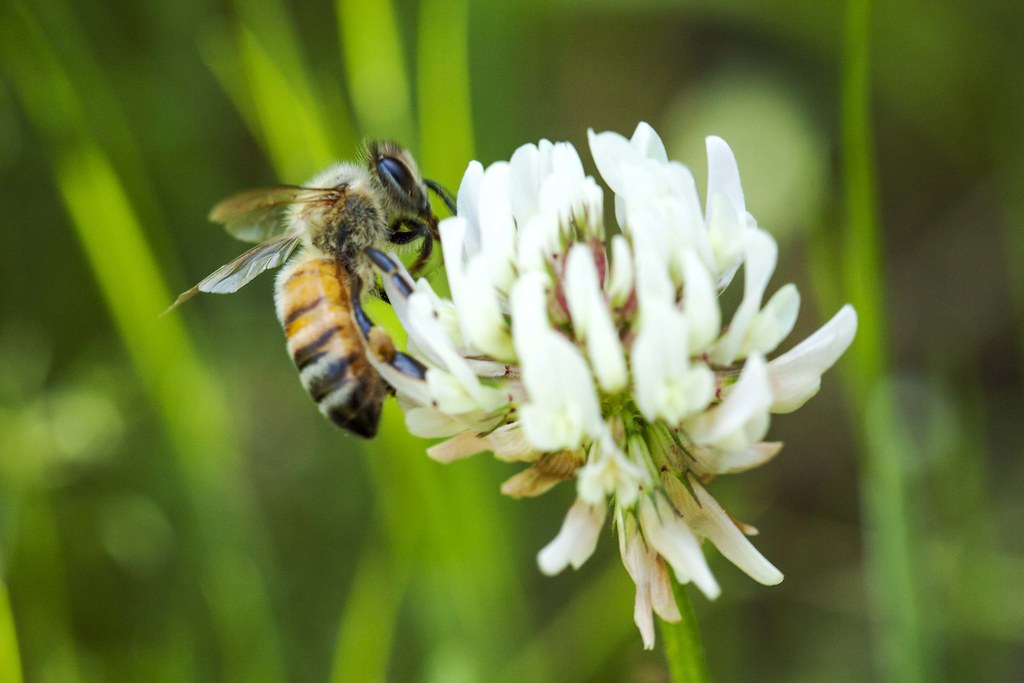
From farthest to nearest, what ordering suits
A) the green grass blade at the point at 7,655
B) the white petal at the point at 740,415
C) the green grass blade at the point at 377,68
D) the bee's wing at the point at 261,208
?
the green grass blade at the point at 377,68
the green grass blade at the point at 7,655
the bee's wing at the point at 261,208
the white petal at the point at 740,415

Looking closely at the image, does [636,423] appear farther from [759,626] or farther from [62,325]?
[62,325]

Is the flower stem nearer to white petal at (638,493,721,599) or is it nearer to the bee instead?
white petal at (638,493,721,599)

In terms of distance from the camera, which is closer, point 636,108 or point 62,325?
point 62,325

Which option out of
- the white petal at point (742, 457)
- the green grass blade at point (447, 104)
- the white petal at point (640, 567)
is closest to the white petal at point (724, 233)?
the white petal at point (742, 457)

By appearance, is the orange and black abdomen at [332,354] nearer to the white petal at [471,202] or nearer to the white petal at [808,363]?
the white petal at [471,202]

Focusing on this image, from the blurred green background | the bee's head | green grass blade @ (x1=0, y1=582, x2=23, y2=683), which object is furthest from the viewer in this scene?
the blurred green background

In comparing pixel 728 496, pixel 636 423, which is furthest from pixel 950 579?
pixel 636 423

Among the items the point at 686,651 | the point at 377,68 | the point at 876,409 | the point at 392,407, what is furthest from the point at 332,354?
the point at 377,68

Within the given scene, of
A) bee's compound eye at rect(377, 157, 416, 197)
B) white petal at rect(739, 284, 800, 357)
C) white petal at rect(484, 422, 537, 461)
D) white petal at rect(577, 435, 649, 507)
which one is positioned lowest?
white petal at rect(577, 435, 649, 507)

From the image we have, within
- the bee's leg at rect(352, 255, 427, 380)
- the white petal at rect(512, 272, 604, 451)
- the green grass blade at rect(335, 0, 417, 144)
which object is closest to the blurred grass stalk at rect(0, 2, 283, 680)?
the green grass blade at rect(335, 0, 417, 144)
